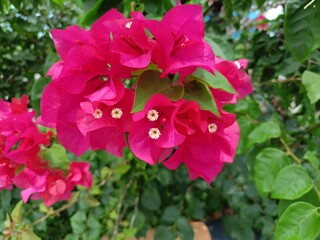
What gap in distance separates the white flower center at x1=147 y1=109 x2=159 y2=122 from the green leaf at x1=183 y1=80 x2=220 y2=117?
0.04 meters

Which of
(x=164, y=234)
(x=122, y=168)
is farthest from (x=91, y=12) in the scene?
(x=164, y=234)

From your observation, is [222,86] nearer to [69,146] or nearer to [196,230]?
[69,146]

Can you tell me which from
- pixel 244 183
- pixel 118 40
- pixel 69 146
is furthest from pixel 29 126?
pixel 244 183

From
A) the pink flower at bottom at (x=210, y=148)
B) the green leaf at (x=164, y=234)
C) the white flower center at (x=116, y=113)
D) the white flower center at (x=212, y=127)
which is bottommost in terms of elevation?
the green leaf at (x=164, y=234)

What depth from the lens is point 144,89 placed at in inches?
17.6

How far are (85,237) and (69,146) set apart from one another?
1.72ft

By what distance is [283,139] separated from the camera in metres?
0.87

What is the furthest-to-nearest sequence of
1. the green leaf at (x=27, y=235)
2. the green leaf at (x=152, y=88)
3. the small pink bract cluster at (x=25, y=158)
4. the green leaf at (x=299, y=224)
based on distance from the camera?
1. the green leaf at (x=27, y=235)
2. the small pink bract cluster at (x=25, y=158)
3. the green leaf at (x=299, y=224)
4. the green leaf at (x=152, y=88)

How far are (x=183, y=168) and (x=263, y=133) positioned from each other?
1.49 ft

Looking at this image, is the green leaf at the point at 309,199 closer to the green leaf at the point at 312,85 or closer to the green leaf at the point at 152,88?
the green leaf at the point at 312,85

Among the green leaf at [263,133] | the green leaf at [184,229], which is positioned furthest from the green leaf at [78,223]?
the green leaf at [263,133]

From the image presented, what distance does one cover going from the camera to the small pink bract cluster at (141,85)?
44cm

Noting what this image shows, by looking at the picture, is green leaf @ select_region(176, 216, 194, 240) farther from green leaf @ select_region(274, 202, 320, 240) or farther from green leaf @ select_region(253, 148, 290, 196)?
green leaf @ select_region(274, 202, 320, 240)

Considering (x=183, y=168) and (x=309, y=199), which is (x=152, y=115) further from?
(x=183, y=168)
